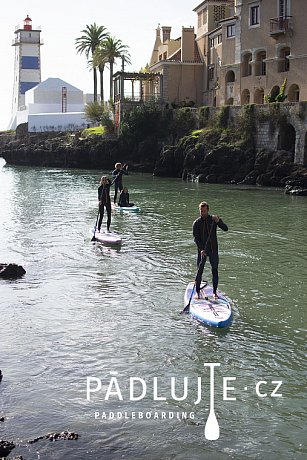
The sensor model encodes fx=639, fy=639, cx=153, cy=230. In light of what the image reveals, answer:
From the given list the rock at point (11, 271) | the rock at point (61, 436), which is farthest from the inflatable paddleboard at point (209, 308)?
the rock at point (11, 271)

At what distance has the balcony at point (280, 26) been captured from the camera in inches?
2146

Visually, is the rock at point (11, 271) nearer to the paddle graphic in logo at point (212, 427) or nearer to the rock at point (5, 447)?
the paddle graphic in logo at point (212, 427)

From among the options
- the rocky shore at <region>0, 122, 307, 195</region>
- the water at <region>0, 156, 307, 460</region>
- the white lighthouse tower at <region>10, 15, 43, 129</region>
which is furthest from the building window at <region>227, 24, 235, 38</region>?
the white lighthouse tower at <region>10, 15, 43, 129</region>

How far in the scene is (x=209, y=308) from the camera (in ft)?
44.3

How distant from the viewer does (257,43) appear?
2298 inches

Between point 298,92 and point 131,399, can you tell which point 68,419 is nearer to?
point 131,399

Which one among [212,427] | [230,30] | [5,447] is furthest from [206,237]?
[230,30]

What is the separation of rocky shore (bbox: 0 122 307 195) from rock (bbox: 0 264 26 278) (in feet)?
92.3

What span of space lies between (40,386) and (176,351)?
106 inches

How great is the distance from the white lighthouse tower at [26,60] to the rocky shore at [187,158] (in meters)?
25.8

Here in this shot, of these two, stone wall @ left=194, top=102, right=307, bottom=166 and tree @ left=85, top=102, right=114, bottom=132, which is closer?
stone wall @ left=194, top=102, right=307, bottom=166

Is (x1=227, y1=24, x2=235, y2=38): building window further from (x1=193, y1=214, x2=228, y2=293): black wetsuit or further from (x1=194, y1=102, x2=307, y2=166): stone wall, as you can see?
(x1=193, y1=214, x2=228, y2=293): black wetsuit

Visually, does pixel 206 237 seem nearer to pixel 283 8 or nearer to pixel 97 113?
pixel 283 8

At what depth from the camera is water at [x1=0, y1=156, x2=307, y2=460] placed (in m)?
8.65
